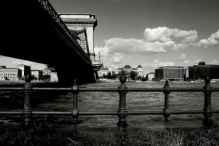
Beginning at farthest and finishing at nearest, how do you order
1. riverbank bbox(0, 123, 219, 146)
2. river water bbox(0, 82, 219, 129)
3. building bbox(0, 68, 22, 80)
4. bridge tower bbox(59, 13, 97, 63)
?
1. building bbox(0, 68, 22, 80)
2. bridge tower bbox(59, 13, 97, 63)
3. river water bbox(0, 82, 219, 129)
4. riverbank bbox(0, 123, 219, 146)

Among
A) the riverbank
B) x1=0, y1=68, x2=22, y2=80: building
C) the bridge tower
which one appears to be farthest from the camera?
x1=0, y1=68, x2=22, y2=80: building

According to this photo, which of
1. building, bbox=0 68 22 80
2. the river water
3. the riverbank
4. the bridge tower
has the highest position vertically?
the bridge tower

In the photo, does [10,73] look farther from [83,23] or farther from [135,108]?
[135,108]

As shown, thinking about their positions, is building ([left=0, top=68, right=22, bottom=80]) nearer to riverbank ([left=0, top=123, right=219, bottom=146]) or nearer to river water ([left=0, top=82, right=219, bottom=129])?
river water ([left=0, top=82, right=219, bottom=129])

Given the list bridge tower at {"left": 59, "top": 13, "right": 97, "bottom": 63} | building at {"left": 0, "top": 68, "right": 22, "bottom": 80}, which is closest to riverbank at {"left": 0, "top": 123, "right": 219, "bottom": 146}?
bridge tower at {"left": 59, "top": 13, "right": 97, "bottom": 63}

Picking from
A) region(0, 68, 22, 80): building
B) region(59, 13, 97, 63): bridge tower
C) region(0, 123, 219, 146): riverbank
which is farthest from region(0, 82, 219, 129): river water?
region(0, 68, 22, 80): building

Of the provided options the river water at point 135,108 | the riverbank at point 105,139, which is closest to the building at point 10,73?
the river water at point 135,108

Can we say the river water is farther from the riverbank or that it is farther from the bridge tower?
the bridge tower

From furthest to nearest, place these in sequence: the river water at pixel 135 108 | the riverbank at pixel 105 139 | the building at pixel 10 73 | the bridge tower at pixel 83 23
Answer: the building at pixel 10 73, the bridge tower at pixel 83 23, the river water at pixel 135 108, the riverbank at pixel 105 139

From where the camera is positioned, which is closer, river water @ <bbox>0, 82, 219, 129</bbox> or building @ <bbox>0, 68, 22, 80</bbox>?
river water @ <bbox>0, 82, 219, 129</bbox>

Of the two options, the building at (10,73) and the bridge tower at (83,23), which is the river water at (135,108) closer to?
the bridge tower at (83,23)

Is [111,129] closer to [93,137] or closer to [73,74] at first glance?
[93,137]

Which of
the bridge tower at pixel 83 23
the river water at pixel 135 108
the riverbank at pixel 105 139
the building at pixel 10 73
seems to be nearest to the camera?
the riverbank at pixel 105 139

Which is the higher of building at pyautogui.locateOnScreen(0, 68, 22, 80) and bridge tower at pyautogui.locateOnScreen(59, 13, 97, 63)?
bridge tower at pyautogui.locateOnScreen(59, 13, 97, 63)
